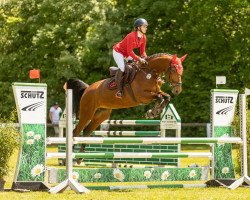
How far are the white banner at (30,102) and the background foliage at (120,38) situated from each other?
61.4ft

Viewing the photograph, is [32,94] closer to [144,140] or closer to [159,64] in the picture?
[144,140]

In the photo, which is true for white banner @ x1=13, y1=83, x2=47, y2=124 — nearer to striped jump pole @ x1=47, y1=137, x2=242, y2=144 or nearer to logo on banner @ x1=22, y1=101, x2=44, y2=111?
logo on banner @ x1=22, y1=101, x2=44, y2=111

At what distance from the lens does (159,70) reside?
9859 millimetres

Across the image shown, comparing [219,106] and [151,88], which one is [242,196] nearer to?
[219,106]

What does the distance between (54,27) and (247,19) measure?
771 centimetres

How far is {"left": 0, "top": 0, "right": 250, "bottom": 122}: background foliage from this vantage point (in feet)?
89.4

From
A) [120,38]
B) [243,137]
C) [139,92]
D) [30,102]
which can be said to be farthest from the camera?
[120,38]

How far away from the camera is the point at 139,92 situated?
10.0 metres

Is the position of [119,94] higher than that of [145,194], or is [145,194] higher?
[119,94]

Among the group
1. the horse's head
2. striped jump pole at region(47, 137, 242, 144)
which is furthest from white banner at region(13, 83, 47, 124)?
the horse's head

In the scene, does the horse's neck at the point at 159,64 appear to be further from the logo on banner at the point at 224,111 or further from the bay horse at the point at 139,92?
the logo on banner at the point at 224,111

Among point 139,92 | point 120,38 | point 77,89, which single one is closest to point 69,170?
point 139,92

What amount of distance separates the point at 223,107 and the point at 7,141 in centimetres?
285

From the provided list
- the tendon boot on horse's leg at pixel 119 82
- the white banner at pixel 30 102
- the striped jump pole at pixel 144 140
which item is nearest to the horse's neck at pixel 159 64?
the tendon boot on horse's leg at pixel 119 82
